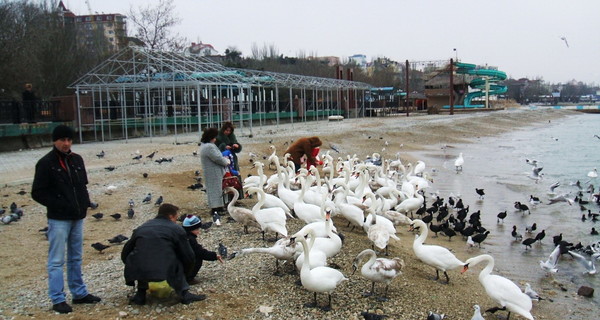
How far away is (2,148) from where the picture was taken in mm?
22266

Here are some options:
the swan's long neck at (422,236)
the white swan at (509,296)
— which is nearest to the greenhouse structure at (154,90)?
the swan's long neck at (422,236)

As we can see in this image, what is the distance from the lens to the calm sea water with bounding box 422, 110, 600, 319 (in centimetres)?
902

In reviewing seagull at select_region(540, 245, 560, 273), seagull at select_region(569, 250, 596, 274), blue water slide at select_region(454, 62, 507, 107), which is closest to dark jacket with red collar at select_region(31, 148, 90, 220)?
seagull at select_region(540, 245, 560, 273)

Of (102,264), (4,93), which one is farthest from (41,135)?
(102,264)

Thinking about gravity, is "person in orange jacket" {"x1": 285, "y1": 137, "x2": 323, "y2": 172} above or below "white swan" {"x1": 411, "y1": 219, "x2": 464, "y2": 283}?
above

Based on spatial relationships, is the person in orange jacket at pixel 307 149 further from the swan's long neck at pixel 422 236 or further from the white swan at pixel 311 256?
the white swan at pixel 311 256

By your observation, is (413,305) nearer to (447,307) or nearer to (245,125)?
(447,307)

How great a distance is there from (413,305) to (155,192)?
8287mm

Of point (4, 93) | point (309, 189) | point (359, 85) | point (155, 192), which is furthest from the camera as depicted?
point (359, 85)

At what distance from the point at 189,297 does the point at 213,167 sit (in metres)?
4.13

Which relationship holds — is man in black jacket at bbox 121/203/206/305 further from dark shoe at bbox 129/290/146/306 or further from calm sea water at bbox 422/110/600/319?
calm sea water at bbox 422/110/600/319

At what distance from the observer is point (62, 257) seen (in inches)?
232

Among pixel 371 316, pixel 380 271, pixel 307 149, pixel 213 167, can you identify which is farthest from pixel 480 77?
pixel 371 316

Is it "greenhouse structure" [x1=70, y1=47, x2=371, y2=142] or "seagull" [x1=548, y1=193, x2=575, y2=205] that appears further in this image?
"greenhouse structure" [x1=70, y1=47, x2=371, y2=142]
